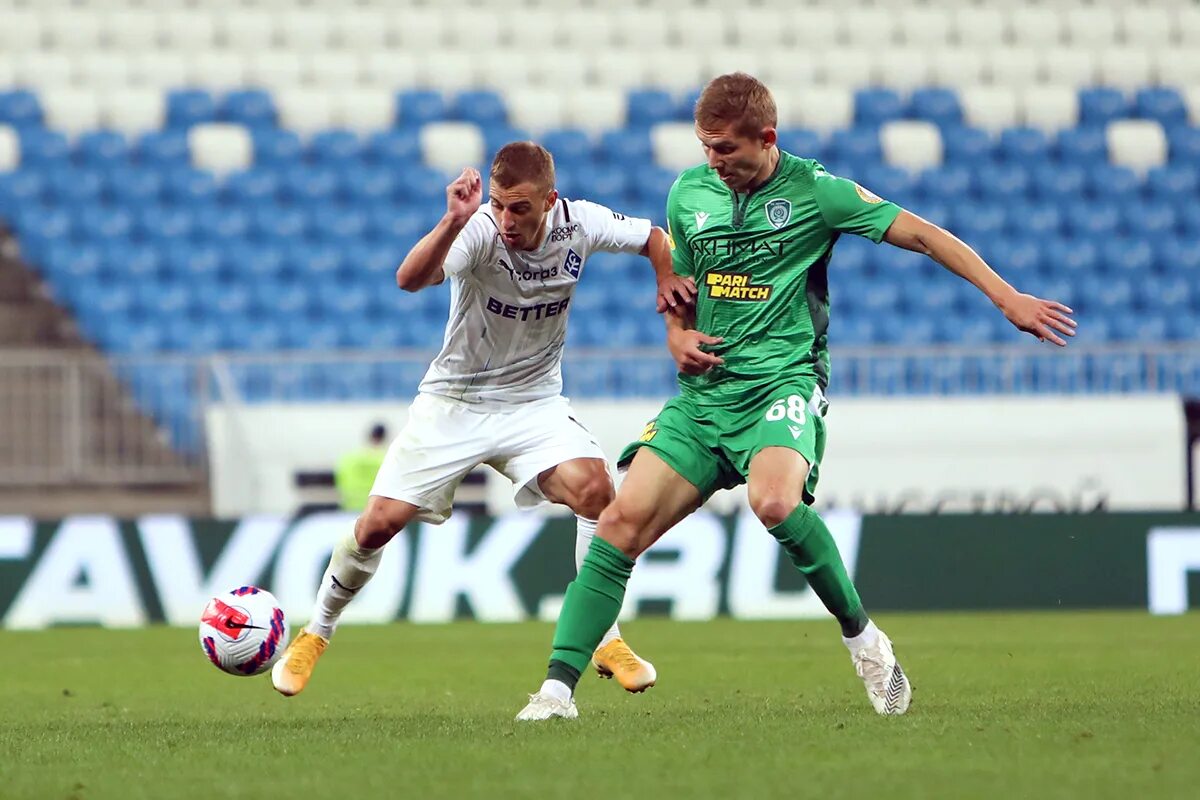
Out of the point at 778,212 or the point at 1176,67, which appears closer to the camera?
the point at 778,212

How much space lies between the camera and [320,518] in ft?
43.7

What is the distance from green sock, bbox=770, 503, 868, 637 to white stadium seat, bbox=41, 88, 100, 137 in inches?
573

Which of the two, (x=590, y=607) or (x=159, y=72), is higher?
(x=159, y=72)

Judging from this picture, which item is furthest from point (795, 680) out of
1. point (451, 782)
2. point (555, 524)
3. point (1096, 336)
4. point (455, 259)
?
point (1096, 336)

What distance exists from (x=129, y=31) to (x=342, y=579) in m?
14.8

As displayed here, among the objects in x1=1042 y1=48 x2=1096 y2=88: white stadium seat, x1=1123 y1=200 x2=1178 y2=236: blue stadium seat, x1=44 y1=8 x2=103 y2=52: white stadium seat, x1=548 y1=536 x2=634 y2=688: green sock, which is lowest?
x1=1123 y1=200 x2=1178 y2=236: blue stadium seat

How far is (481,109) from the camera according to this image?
19.9m

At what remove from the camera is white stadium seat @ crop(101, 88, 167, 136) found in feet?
63.2

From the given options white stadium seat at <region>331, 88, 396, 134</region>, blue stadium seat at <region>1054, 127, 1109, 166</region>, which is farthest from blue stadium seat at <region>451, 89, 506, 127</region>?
blue stadium seat at <region>1054, 127, 1109, 166</region>

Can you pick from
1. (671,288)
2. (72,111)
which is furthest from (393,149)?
(671,288)

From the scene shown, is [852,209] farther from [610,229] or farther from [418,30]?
[418,30]

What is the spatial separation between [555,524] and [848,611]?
24.2 feet

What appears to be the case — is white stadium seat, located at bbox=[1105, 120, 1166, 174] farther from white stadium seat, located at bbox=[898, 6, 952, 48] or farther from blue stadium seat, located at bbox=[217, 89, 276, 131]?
blue stadium seat, located at bbox=[217, 89, 276, 131]

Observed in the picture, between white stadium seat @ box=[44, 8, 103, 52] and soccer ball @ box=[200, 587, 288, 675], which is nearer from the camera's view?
soccer ball @ box=[200, 587, 288, 675]
